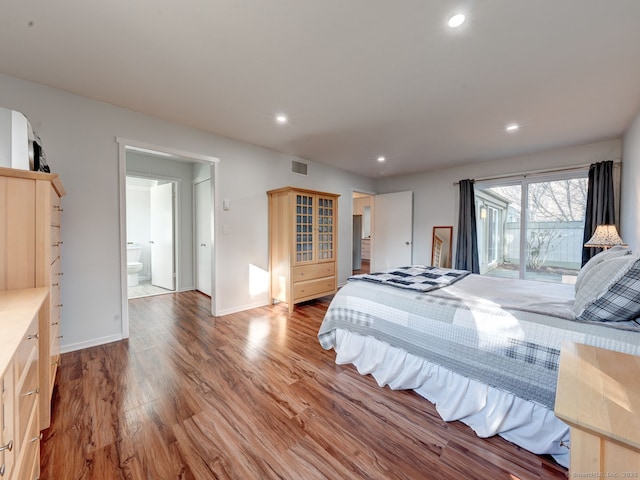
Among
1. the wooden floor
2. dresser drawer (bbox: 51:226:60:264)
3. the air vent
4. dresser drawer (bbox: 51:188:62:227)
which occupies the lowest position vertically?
the wooden floor

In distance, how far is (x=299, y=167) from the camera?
14.2ft

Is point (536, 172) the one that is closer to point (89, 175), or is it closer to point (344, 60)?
point (344, 60)

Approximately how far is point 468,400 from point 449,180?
4.15 metres

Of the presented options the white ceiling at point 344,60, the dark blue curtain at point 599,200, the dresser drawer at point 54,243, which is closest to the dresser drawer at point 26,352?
the dresser drawer at point 54,243

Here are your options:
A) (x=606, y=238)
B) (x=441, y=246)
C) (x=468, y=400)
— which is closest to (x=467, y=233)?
(x=441, y=246)

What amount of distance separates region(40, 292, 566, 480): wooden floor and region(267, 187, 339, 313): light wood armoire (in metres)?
1.28

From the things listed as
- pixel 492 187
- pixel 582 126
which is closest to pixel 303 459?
pixel 582 126

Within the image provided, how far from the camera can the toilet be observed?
15.8ft

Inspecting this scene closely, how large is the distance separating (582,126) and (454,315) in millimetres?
3007

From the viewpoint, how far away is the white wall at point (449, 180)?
3505 mm

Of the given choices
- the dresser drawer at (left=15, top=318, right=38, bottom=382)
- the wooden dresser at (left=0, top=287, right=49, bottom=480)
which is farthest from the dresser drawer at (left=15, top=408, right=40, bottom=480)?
the dresser drawer at (left=15, top=318, right=38, bottom=382)

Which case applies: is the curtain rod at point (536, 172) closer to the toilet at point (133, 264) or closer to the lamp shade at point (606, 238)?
the lamp shade at point (606, 238)

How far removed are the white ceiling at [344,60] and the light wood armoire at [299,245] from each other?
3.29 ft

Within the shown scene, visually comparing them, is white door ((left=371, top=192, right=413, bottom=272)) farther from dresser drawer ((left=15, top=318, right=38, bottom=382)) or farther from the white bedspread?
dresser drawer ((left=15, top=318, right=38, bottom=382))
